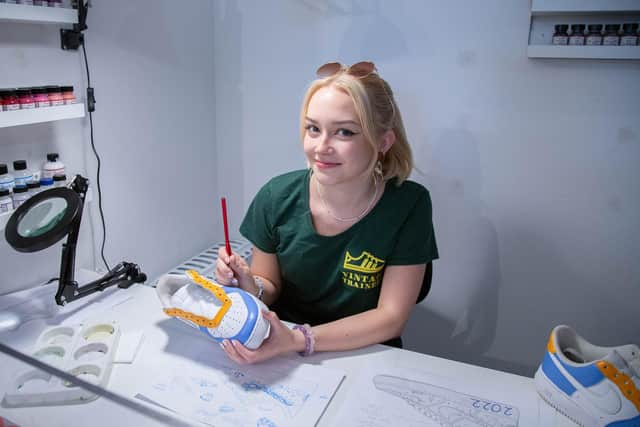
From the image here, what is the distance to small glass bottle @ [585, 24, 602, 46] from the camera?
1406mm

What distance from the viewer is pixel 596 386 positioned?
0.82 meters

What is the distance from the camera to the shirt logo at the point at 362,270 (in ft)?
3.93

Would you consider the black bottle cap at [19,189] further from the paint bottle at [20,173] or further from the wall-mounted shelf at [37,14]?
the wall-mounted shelf at [37,14]

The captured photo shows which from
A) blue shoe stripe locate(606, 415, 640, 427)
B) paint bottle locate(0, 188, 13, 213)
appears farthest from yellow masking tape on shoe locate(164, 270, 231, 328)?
blue shoe stripe locate(606, 415, 640, 427)

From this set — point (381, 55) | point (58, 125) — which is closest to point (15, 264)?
point (58, 125)

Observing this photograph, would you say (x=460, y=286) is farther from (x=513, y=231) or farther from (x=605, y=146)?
(x=605, y=146)

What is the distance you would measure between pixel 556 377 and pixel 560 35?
100 cm

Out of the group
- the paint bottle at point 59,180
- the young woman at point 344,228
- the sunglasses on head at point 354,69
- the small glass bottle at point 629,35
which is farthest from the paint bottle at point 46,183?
the small glass bottle at point 629,35

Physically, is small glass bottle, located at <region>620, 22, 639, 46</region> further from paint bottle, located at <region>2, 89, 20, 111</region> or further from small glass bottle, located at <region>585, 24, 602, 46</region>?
paint bottle, located at <region>2, 89, 20, 111</region>

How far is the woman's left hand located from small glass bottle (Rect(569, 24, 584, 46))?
111 centimetres

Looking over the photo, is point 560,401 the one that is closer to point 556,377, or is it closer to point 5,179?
point 556,377

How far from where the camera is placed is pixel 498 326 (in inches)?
68.8

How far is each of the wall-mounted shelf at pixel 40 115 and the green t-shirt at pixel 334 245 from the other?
48 centimetres

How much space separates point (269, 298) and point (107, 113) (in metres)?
0.71
